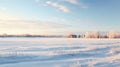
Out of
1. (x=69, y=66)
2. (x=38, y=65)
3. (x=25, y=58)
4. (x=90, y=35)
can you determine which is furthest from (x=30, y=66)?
(x=90, y=35)

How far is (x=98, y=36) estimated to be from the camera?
6656cm

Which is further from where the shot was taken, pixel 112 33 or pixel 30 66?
pixel 112 33

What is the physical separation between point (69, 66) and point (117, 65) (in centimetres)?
225

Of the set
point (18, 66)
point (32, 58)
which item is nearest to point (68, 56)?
point (32, 58)

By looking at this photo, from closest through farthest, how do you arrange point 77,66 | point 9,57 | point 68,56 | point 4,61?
point 77,66 → point 4,61 → point 9,57 → point 68,56

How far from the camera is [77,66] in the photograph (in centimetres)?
Answer: 926

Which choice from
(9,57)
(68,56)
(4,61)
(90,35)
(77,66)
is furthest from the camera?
(90,35)

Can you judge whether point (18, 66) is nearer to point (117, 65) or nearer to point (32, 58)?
point (32, 58)

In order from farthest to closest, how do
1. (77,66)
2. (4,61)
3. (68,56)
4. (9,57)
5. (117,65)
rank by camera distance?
(68,56) → (9,57) → (4,61) → (117,65) → (77,66)

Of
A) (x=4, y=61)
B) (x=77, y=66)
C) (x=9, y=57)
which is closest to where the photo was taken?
(x=77, y=66)

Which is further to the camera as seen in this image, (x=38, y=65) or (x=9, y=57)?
(x=9, y=57)

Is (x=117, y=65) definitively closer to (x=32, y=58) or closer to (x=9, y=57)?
(x=32, y=58)

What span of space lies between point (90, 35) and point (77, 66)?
57317mm

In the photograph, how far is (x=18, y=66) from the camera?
31.4 feet
